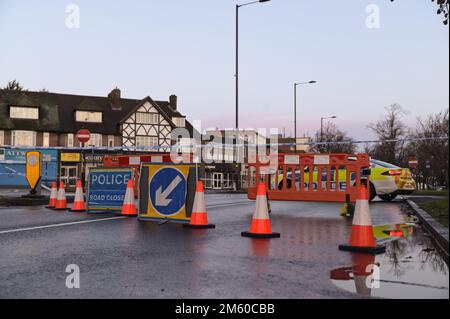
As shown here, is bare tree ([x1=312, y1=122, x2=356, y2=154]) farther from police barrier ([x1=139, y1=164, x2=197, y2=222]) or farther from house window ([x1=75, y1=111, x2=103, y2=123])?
police barrier ([x1=139, y1=164, x2=197, y2=222])

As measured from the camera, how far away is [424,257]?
5.97 m

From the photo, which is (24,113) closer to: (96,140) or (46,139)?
(46,139)

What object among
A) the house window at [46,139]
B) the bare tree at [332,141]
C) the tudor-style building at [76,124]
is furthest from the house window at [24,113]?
the bare tree at [332,141]

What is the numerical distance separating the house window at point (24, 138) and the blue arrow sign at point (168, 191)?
43.5 metres

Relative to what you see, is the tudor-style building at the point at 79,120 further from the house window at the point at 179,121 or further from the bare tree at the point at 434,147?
the bare tree at the point at 434,147

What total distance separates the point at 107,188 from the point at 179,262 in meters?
6.93

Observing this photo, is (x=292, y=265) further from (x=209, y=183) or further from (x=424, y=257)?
(x=209, y=183)

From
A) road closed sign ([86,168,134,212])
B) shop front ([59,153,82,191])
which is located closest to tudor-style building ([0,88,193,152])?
shop front ([59,153,82,191])

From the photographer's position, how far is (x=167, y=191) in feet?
31.4

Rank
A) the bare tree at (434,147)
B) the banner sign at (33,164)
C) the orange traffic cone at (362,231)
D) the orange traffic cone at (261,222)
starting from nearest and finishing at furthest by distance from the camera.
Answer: the orange traffic cone at (362,231) → the orange traffic cone at (261,222) → the banner sign at (33,164) → the bare tree at (434,147)

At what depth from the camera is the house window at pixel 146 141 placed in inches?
2138

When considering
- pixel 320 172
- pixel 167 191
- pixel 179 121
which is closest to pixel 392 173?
pixel 320 172
